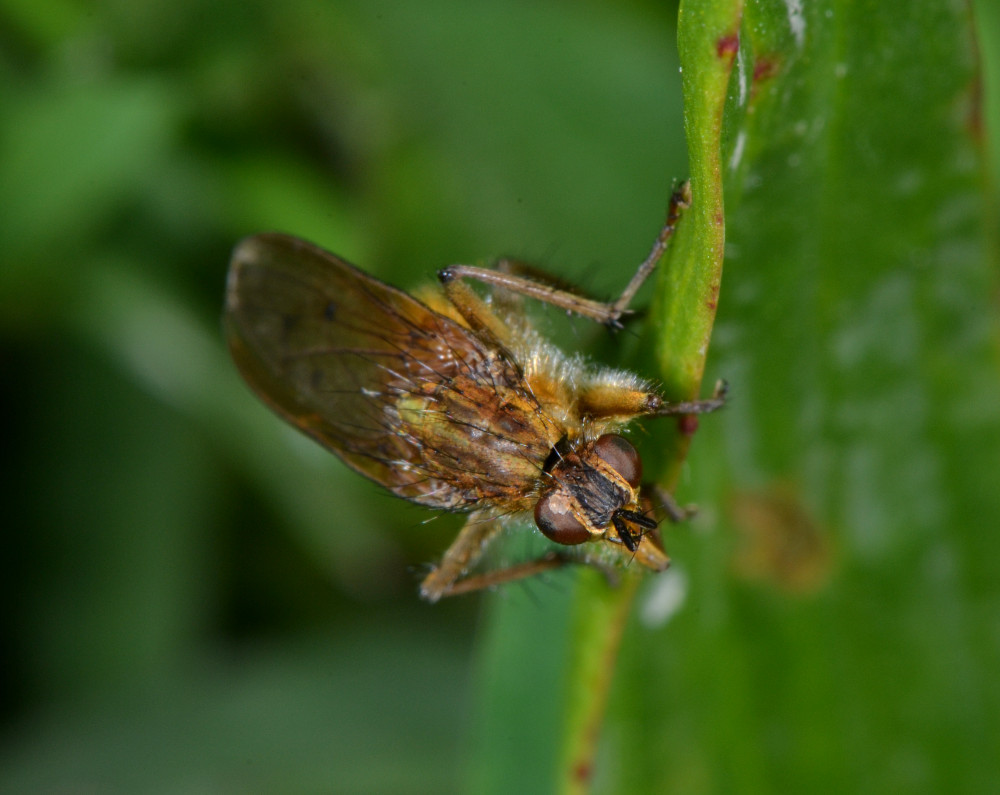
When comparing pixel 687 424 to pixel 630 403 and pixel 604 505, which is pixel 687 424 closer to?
pixel 630 403

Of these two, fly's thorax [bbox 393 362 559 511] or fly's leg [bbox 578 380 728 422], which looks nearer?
fly's leg [bbox 578 380 728 422]

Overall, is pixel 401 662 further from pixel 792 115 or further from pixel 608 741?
pixel 792 115

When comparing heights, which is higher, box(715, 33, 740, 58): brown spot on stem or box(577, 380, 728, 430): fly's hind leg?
box(715, 33, 740, 58): brown spot on stem

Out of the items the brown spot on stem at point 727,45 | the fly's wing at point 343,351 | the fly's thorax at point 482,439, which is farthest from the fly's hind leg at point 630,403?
the brown spot on stem at point 727,45

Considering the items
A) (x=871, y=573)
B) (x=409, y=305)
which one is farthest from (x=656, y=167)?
(x=871, y=573)

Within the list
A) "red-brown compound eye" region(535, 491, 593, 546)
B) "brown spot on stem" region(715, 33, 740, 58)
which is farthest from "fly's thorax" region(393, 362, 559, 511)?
"brown spot on stem" region(715, 33, 740, 58)

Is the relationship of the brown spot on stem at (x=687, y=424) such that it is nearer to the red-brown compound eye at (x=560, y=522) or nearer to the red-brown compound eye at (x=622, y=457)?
the red-brown compound eye at (x=622, y=457)

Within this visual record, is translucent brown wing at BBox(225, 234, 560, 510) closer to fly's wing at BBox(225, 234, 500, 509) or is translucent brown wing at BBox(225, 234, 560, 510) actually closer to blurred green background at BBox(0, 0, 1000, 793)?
fly's wing at BBox(225, 234, 500, 509)
